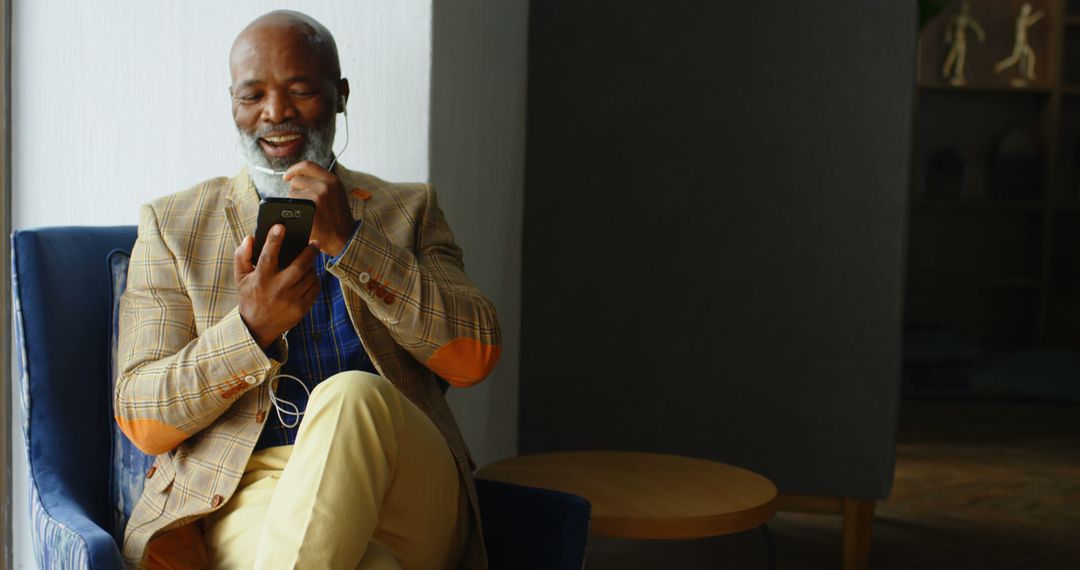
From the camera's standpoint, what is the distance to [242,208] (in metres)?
1.83

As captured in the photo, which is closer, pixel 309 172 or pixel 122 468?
pixel 309 172

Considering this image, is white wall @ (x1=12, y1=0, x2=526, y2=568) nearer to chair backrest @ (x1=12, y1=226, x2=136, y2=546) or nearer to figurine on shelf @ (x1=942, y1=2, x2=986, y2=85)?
chair backrest @ (x1=12, y1=226, x2=136, y2=546)

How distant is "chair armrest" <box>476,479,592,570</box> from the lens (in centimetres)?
165

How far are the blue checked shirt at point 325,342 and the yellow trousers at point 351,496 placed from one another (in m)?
0.13

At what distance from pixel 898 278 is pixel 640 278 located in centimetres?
64

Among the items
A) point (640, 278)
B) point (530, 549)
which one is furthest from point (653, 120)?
point (530, 549)

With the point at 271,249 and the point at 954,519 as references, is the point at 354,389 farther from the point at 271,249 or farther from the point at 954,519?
the point at 954,519

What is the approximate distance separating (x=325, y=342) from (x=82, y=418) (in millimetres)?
384

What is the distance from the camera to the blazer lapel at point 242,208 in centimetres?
182

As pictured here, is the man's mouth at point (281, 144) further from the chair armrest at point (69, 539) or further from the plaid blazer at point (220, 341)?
the chair armrest at point (69, 539)

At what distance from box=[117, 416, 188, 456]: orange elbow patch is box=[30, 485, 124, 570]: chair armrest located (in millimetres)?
120

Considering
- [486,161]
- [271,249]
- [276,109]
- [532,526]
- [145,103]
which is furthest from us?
[486,161]

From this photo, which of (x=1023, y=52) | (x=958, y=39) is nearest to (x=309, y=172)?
(x=958, y=39)

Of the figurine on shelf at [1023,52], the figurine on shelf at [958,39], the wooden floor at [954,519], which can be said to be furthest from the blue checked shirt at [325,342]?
the figurine on shelf at [1023,52]
